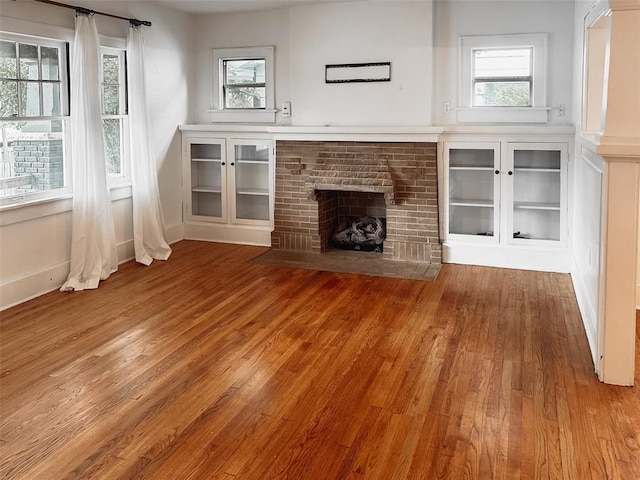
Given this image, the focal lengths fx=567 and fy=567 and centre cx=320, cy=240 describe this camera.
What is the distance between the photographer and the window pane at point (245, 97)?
6.36 metres

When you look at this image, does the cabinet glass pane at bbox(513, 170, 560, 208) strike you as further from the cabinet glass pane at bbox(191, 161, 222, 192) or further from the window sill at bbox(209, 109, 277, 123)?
the cabinet glass pane at bbox(191, 161, 222, 192)

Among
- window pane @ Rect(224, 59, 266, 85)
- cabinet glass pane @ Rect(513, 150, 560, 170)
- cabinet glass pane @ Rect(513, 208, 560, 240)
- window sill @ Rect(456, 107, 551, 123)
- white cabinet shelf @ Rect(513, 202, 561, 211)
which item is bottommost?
cabinet glass pane @ Rect(513, 208, 560, 240)

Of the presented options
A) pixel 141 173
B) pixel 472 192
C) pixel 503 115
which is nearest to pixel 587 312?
pixel 472 192

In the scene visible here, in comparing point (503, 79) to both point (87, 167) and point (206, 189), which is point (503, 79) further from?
point (87, 167)

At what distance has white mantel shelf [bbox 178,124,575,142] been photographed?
5090mm

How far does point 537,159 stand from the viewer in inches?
205

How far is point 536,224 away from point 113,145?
160 inches

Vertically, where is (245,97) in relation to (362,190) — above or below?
above

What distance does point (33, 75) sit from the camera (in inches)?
176

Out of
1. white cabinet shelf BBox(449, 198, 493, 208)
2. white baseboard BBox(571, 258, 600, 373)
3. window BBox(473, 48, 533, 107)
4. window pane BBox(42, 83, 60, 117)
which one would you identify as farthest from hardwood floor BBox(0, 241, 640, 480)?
window BBox(473, 48, 533, 107)

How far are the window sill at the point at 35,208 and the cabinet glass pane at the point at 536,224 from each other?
403 cm

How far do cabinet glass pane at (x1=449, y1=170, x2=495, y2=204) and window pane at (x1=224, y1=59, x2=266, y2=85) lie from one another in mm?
2421

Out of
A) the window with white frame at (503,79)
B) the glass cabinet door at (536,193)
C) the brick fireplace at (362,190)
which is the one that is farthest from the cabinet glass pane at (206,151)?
the glass cabinet door at (536,193)

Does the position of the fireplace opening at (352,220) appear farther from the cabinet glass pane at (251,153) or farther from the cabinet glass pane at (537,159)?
the cabinet glass pane at (537,159)
